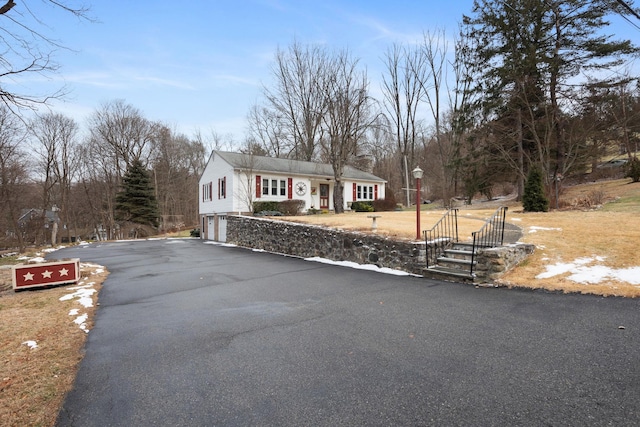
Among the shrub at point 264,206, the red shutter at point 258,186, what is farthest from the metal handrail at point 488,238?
the red shutter at point 258,186

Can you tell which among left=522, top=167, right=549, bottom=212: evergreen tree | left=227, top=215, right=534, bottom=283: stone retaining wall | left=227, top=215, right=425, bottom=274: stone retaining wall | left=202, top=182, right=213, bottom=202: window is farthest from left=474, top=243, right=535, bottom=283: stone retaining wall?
left=202, top=182, right=213, bottom=202: window

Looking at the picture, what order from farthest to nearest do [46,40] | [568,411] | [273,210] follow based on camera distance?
[273,210]
[46,40]
[568,411]

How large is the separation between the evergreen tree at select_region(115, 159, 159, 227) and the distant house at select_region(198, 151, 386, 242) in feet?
30.7

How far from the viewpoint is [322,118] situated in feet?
74.1

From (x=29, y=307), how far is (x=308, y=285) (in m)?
5.27

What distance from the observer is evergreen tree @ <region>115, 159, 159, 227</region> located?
3180 centimetres

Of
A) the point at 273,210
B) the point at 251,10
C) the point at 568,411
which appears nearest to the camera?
the point at 568,411

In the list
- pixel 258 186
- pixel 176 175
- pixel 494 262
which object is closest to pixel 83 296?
pixel 494 262

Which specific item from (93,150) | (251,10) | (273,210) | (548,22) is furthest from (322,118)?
(93,150)

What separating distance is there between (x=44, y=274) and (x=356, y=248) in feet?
26.5

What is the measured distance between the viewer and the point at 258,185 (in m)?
22.1

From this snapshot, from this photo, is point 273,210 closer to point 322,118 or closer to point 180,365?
point 322,118

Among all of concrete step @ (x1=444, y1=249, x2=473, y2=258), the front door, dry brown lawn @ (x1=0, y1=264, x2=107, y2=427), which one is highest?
the front door

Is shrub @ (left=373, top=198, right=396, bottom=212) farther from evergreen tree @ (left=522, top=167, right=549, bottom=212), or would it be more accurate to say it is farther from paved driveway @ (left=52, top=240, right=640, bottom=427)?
paved driveway @ (left=52, top=240, right=640, bottom=427)
